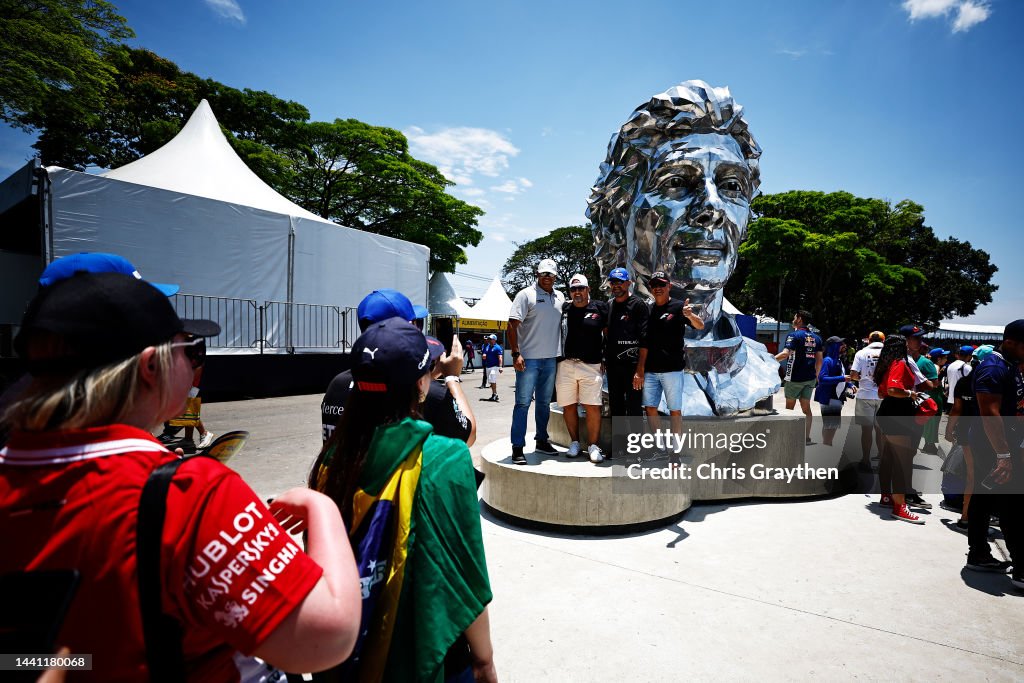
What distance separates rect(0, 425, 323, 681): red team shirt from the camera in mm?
744

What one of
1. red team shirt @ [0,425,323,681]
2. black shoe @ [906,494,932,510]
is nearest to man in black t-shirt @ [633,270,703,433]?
black shoe @ [906,494,932,510]

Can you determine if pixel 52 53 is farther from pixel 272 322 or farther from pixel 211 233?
pixel 272 322

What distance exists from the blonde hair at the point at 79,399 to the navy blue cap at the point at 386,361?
1.85 ft

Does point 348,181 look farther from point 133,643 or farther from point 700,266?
point 133,643

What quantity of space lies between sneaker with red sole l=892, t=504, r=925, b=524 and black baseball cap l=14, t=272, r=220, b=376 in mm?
5906

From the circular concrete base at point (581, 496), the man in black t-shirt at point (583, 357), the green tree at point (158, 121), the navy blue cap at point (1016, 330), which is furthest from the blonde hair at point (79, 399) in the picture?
the green tree at point (158, 121)

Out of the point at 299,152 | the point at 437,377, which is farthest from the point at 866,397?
the point at 299,152

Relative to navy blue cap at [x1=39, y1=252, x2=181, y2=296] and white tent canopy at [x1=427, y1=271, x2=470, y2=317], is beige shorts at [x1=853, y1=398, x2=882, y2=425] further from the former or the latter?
white tent canopy at [x1=427, y1=271, x2=470, y2=317]

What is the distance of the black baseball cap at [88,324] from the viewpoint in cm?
83

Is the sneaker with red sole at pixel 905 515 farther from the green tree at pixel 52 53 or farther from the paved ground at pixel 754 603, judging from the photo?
the green tree at pixel 52 53

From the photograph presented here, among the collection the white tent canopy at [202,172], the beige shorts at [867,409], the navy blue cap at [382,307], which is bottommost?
the beige shorts at [867,409]

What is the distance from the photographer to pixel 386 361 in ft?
4.53

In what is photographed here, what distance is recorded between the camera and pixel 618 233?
20.5 feet

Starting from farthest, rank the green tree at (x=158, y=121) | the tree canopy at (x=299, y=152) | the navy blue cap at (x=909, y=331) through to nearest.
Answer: the tree canopy at (x=299, y=152) < the green tree at (x=158, y=121) < the navy blue cap at (x=909, y=331)
